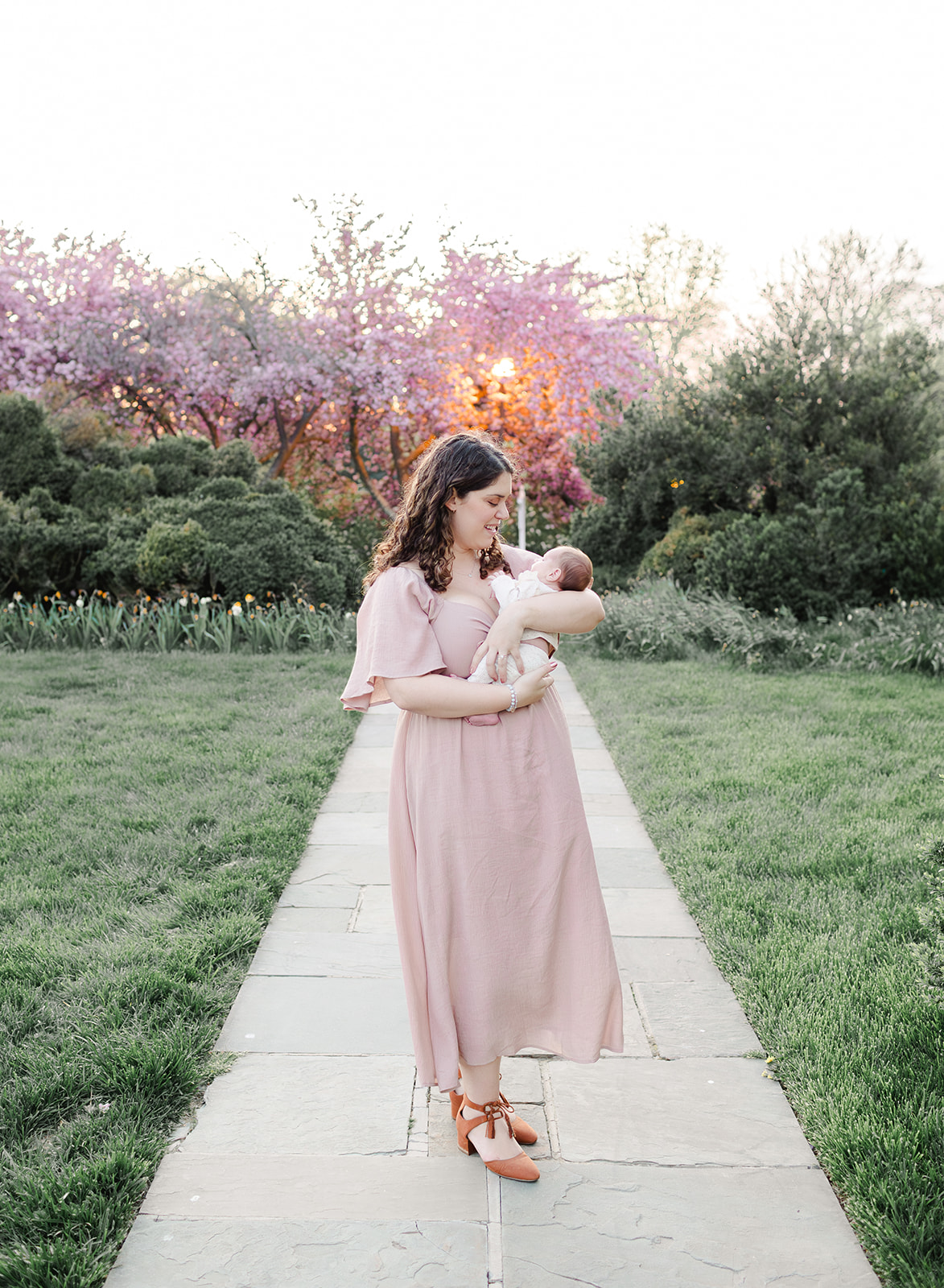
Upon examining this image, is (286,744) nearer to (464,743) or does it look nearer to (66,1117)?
(66,1117)

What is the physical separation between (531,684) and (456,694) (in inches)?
6.2

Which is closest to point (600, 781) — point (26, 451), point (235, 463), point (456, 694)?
point (456, 694)

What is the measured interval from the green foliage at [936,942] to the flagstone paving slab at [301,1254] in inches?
48.6

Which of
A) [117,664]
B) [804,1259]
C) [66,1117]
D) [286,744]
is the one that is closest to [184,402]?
[117,664]

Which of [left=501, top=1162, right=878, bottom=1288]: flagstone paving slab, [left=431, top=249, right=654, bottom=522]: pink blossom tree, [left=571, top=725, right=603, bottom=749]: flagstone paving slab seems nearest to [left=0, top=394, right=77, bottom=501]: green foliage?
[left=431, top=249, right=654, bottom=522]: pink blossom tree

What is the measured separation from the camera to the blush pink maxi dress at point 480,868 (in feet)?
6.38

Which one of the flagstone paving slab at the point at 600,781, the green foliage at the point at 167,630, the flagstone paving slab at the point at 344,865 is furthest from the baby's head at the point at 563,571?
the green foliage at the point at 167,630

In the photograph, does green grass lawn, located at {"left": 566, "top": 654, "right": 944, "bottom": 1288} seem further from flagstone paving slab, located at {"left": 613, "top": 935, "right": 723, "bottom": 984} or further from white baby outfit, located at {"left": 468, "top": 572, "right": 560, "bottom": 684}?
white baby outfit, located at {"left": 468, "top": 572, "right": 560, "bottom": 684}

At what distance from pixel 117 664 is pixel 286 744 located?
111 inches

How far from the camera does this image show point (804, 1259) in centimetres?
181

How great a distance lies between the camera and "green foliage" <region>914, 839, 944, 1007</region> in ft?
7.43

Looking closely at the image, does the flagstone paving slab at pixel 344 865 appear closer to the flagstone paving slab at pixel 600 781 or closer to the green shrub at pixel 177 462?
the flagstone paving slab at pixel 600 781

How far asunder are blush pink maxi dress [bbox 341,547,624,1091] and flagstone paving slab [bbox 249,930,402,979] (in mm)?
902

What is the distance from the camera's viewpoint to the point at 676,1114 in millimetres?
2256
